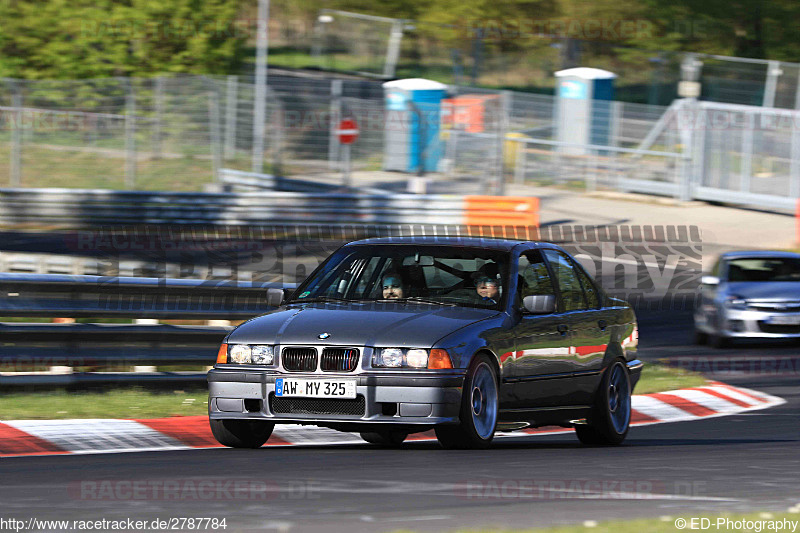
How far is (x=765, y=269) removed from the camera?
1798 centimetres

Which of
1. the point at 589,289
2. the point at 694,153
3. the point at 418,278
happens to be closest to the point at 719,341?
the point at 589,289

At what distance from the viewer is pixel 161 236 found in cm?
2562

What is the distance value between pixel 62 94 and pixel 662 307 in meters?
12.6

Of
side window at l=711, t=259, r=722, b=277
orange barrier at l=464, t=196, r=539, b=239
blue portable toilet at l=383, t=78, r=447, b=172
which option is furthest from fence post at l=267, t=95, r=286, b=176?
side window at l=711, t=259, r=722, b=277

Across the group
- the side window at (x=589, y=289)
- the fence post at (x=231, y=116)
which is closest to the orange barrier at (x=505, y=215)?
the fence post at (x=231, y=116)

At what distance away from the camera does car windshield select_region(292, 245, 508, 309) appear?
8.80m

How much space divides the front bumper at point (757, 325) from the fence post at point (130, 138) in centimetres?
1352

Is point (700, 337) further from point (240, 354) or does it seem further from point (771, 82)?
point (771, 82)

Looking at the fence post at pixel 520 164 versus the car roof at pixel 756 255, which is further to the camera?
the fence post at pixel 520 164

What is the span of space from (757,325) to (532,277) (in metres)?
8.61

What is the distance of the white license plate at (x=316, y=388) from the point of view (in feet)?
25.7

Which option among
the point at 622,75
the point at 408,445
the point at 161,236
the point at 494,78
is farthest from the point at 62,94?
the point at 408,445

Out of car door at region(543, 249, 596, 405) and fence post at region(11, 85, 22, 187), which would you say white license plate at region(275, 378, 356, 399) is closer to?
car door at region(543, 249, 596, 405)

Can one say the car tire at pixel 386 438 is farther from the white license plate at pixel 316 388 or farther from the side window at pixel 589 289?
the side window at pixel 589 289
